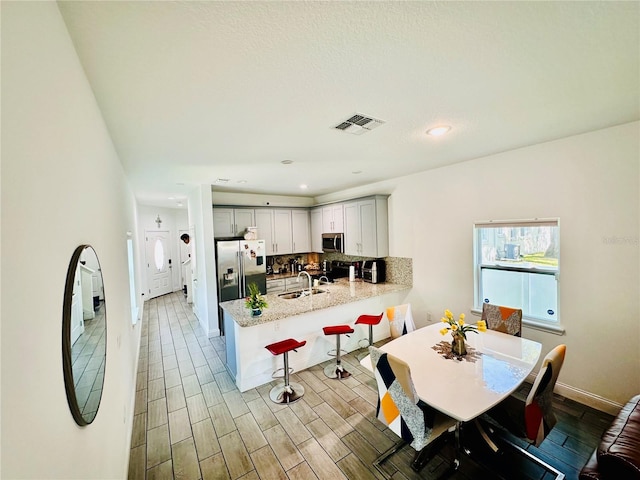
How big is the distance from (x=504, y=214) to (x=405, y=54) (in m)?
2.66

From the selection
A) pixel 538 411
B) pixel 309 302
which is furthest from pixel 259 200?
pixel 538 411

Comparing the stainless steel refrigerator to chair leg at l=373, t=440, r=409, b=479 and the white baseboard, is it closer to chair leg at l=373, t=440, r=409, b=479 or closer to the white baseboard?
chair leg at l=373, t=440, r=409, b=479

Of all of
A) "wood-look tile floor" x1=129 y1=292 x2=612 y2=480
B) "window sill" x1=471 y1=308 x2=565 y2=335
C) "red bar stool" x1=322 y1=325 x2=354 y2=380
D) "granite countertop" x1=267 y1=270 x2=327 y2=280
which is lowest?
"wood-look tile floor" x1=129 y1=292 x2=612 y2=480

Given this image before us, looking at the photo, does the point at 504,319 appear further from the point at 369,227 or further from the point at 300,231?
the point at 300,231

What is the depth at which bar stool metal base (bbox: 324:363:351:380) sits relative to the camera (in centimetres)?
334

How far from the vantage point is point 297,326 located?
349 centimetres

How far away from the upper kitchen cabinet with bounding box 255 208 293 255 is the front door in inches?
165

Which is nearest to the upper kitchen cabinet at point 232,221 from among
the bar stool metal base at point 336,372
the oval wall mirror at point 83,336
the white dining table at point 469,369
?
the bar stool metal base at point 336,372

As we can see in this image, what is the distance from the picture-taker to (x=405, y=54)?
1.37 meters

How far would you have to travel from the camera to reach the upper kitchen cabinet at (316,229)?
238 inches

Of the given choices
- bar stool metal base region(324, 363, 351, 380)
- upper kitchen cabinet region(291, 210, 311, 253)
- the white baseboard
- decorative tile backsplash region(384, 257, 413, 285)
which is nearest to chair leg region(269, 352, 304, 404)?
bar stool metal base region(324, 363, 351, 380)

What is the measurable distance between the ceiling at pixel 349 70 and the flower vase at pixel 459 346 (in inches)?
73.8

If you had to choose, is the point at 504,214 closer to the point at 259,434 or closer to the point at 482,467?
the point at 482,467

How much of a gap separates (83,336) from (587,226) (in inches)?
158
